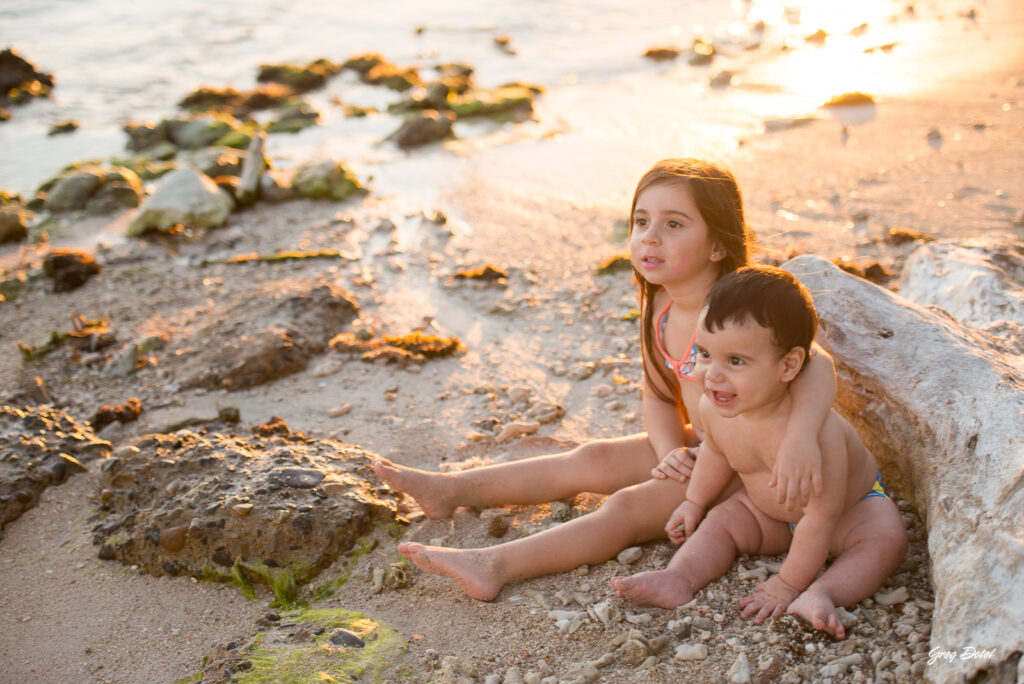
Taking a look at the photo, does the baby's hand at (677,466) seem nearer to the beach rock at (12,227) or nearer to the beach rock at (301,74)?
the beach rock at (12,227)

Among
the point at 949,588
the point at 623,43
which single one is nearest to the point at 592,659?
the point at 949,588

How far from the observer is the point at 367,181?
7.96 metres

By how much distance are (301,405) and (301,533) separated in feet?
4.33

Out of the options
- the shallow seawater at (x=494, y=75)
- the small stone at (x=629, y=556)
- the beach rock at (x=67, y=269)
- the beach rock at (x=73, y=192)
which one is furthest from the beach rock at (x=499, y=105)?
the small stone at (x=629, y=556)

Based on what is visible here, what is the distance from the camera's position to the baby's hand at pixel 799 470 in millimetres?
2672

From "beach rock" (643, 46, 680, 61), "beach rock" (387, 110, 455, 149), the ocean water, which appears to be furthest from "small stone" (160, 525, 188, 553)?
"beach rock" (643, 46, 680, 61)

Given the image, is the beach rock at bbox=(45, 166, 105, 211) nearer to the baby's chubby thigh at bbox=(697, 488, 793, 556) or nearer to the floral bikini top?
the floral bikini top

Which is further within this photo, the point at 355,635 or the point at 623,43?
the point at 623,43

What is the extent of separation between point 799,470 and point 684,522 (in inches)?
24.0

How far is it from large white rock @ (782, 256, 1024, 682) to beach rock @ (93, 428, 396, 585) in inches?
77.4

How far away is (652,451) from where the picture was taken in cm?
354

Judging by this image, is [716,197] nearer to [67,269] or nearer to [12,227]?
[67,269]

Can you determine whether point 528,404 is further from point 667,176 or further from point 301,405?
point 667,176

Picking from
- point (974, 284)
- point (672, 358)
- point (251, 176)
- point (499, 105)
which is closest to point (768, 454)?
point (672, 358)
